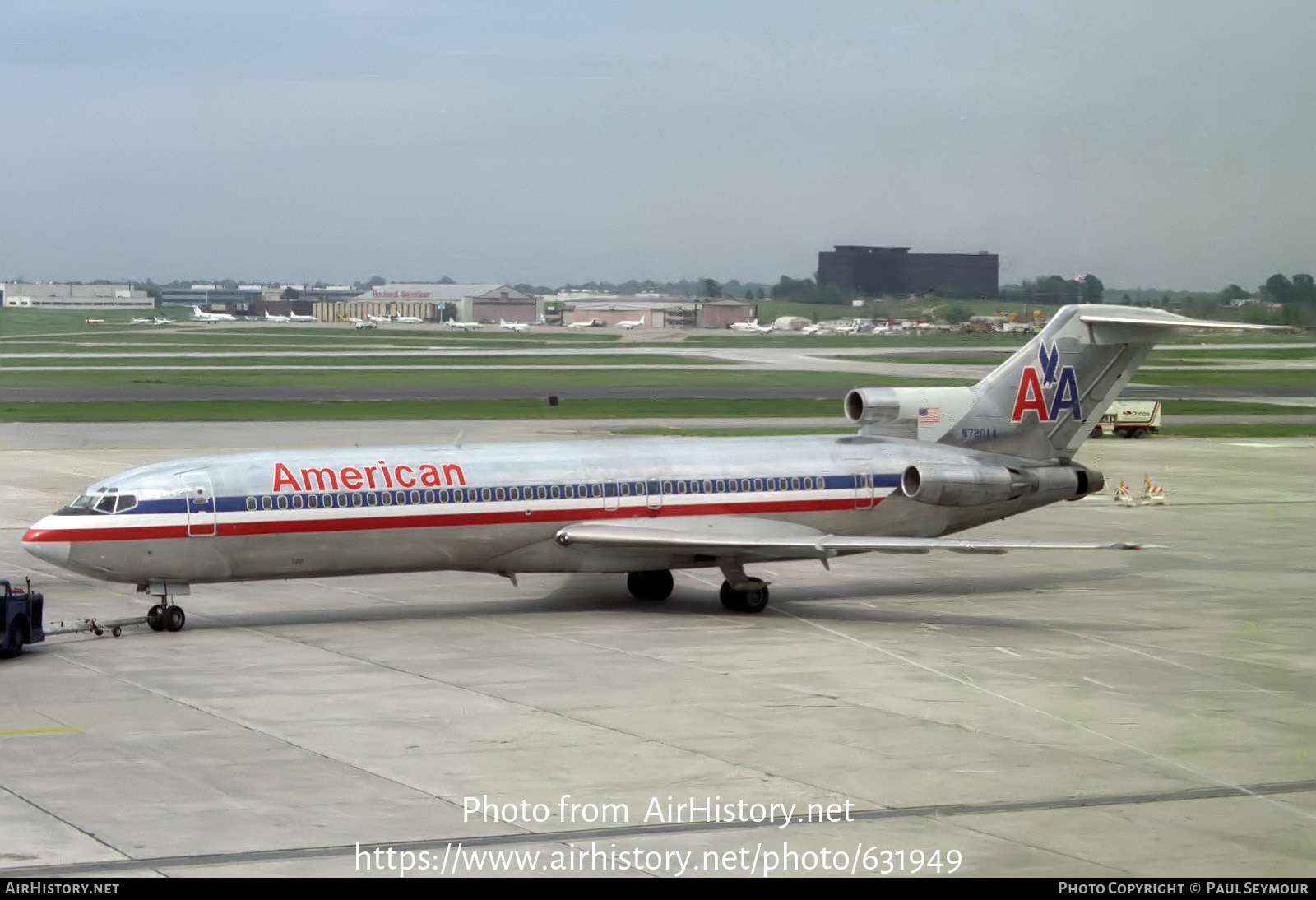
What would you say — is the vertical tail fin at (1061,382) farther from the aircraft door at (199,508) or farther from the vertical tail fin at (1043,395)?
the aircraft door at (199,508)

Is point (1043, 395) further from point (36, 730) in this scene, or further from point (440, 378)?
point (440, 378)

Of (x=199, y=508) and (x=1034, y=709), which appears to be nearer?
(x=1034, y=709)

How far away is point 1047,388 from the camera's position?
32.9 metres

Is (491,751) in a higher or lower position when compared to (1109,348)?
lower

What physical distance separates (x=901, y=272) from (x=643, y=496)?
814 inches

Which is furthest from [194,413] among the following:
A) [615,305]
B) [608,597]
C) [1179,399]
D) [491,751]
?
[615,305]

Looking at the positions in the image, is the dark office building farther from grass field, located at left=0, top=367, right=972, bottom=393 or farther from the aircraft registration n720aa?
grass field, located at left=0, top=367, right=972, bottom=393

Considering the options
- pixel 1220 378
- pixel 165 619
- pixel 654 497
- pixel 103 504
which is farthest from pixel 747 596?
pixel 1220 378

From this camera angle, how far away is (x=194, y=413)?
2891 inches

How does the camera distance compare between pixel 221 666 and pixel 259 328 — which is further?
pixel 259 328

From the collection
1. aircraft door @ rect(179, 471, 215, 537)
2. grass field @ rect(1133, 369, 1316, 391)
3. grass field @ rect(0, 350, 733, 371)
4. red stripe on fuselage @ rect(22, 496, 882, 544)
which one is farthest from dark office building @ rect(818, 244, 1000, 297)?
grass field @ rect(0, 350, 733, 371)

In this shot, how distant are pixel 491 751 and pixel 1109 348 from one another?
19360mm

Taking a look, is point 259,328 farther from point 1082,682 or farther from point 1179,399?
point 1082,682

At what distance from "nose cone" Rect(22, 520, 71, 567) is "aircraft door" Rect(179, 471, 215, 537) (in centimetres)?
205
